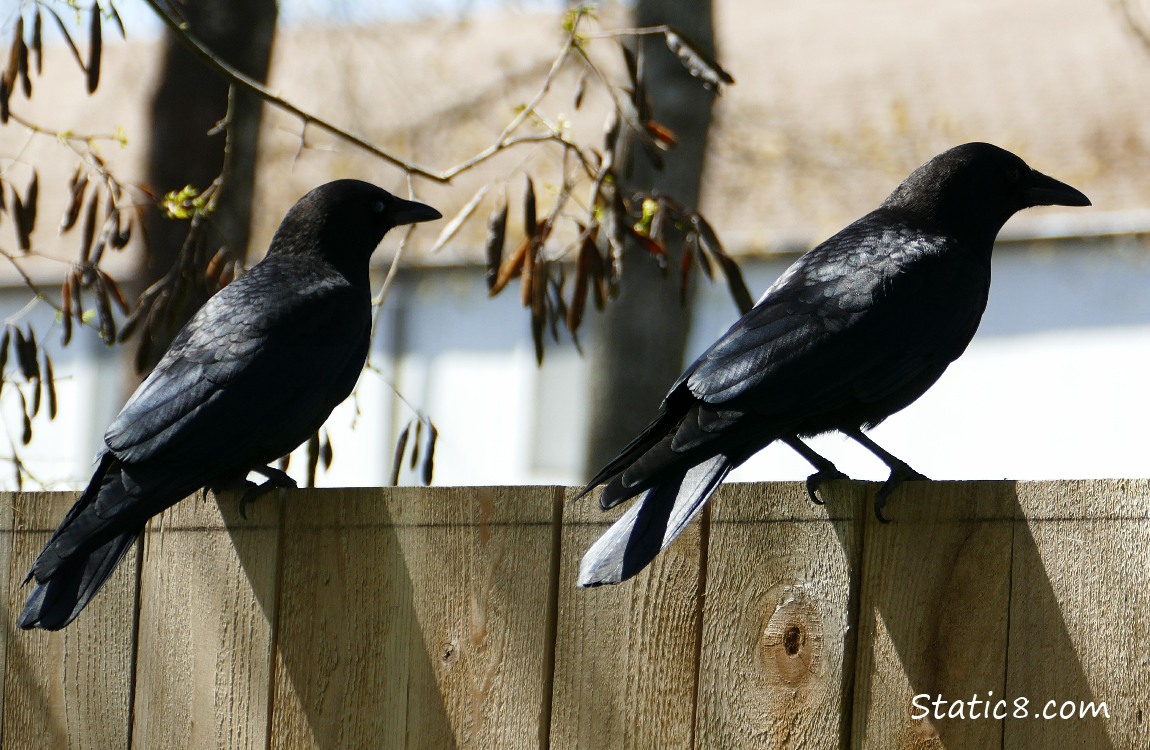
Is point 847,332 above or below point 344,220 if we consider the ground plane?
below

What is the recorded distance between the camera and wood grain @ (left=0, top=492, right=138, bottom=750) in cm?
303

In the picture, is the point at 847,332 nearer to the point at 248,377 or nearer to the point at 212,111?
the point at 248,377

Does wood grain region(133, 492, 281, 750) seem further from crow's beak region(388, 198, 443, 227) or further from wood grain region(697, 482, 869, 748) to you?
crow's beak region(388, 198, 443, 227)

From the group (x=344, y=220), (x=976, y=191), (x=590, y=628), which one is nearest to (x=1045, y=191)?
(x=976, y=191)

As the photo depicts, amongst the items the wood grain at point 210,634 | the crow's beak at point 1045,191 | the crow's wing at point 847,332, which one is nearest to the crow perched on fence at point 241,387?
the wood grain at point 210,634

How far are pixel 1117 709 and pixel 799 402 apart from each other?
1029 mm

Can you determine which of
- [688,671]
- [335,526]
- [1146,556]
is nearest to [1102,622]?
[1146,556]

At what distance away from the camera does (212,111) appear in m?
7.07

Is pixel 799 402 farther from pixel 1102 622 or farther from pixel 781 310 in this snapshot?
pixel 1102 622

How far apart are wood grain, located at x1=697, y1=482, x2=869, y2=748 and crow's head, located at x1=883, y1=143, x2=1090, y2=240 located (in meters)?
1.79

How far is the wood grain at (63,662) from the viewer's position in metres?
3.03

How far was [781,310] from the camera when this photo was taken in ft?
10.3

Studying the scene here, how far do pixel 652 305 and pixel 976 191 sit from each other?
3.61m

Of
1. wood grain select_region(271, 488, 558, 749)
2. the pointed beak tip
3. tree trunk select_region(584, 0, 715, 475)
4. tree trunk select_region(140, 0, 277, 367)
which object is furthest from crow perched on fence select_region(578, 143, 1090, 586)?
tree trunk select_region(140, 0, 277, 367)
